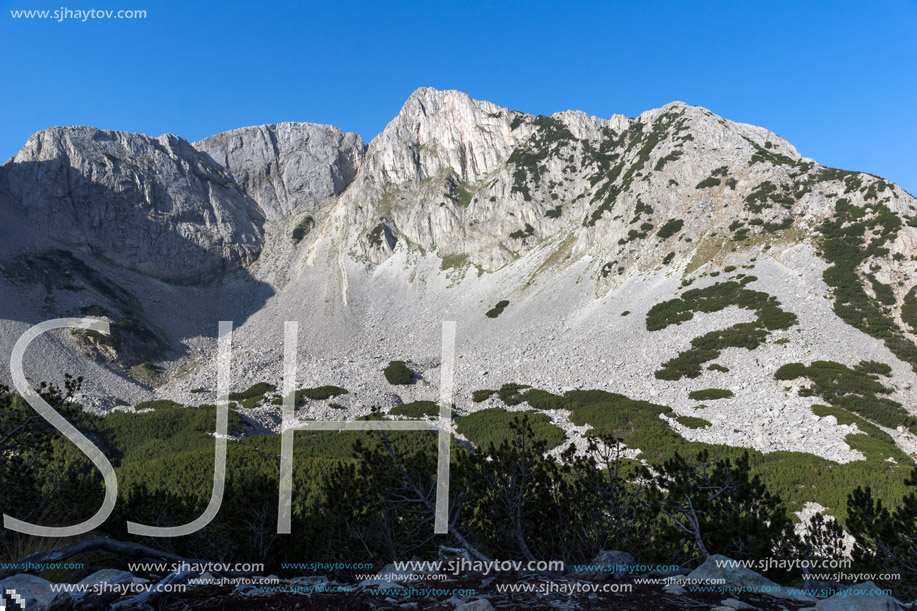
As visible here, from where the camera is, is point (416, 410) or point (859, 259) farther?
point (859, 259)

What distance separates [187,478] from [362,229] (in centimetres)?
6560

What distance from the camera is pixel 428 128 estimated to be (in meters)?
88.8

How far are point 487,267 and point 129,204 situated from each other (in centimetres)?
6287

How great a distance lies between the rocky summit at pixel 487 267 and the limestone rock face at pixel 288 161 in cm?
47

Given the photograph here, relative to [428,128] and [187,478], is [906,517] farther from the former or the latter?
[428,128]

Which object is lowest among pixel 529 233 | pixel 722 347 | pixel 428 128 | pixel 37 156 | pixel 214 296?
pixel 722 347

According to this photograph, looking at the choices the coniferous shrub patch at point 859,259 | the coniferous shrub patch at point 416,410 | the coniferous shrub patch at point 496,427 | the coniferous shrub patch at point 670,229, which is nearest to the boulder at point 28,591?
the coniferous shrub patch at point 496,427

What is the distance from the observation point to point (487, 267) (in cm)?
6719

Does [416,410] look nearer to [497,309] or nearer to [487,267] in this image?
[497,309]

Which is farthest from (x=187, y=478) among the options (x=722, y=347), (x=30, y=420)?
(x=722, y=347)

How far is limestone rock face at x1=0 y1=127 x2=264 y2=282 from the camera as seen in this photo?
235ft

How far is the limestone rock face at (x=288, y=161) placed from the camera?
97.5m

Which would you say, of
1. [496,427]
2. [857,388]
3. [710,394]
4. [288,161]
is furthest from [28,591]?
[288,161]

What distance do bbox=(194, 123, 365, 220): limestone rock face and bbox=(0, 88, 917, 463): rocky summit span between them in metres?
0.47
